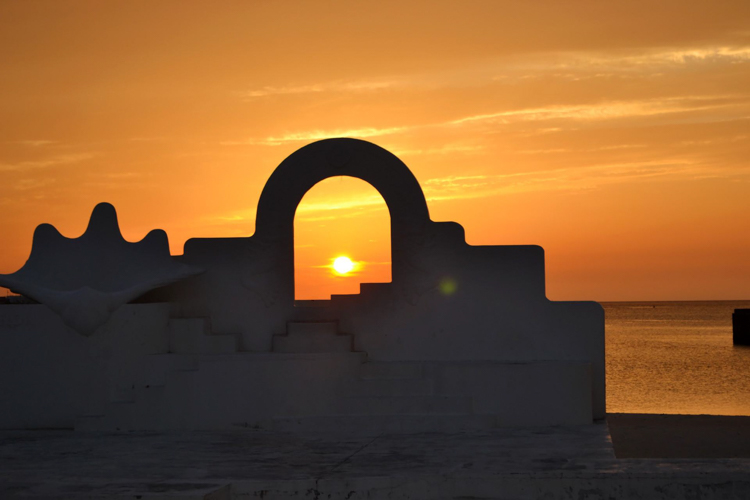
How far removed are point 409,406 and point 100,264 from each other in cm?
548

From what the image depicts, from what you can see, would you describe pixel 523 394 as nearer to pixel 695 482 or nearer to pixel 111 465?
pixel 695 482

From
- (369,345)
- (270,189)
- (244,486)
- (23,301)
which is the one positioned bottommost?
(244,486)

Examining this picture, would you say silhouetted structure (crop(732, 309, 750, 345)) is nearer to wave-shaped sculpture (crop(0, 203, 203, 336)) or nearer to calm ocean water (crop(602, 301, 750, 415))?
calm ocean water (crop(602, 301, 750, 415))

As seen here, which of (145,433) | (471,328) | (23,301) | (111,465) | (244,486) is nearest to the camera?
(244,486)

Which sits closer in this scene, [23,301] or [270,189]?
[270,189]

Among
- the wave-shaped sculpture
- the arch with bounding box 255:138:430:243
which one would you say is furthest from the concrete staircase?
the wave-shaped sculpture

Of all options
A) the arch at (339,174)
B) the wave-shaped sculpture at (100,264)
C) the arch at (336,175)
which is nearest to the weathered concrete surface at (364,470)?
the wave-shaped sculpture at (100,264)

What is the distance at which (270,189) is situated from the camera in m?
13.2

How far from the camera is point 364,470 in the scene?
29.0ft

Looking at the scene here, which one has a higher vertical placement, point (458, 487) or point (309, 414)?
point (309, 414)

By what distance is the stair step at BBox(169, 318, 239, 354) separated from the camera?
12953mm

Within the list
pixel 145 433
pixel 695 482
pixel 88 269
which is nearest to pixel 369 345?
pixel 145 433

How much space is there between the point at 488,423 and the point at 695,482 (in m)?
3.98

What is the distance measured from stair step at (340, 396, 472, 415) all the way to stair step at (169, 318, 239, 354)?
219cm
